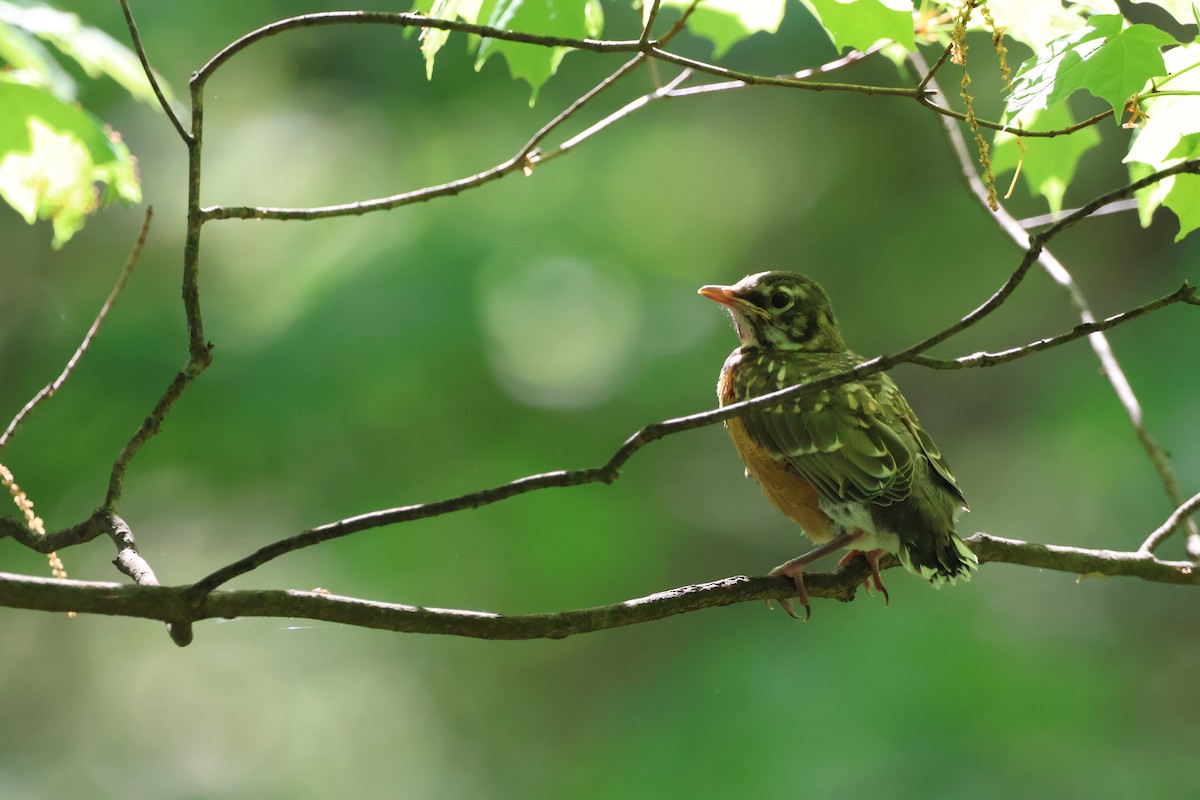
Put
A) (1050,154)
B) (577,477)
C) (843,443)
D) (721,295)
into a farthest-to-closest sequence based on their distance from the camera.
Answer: (721,295) → (843,443) → (1050,154) → (577,477)

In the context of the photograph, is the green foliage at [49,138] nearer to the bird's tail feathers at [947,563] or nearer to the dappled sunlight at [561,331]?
the bird's tail feathers at [947,563]

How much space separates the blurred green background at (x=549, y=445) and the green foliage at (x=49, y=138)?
2.42 metres

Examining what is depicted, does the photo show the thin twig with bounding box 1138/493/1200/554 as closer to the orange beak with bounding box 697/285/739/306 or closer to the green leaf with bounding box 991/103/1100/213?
the green leaf with bounding box 991/103/1100/213

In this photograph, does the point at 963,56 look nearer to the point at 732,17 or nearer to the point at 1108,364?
the point at 732,17

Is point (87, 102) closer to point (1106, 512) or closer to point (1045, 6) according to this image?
point (1045, 6)

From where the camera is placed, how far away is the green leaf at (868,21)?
1692 mm

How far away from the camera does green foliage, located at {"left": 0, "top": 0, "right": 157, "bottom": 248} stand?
1857 millimetres

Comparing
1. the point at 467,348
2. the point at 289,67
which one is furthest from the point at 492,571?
the point at 289,67

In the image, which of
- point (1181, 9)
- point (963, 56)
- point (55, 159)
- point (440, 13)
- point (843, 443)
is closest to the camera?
point (963, 56)

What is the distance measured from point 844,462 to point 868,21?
95 cm

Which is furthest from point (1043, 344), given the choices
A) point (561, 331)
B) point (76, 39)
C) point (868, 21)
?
point (561, 331)

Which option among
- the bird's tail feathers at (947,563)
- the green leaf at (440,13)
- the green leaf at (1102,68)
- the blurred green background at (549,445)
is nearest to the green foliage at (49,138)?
the green leaf at (440,13)

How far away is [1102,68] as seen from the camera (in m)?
1.43

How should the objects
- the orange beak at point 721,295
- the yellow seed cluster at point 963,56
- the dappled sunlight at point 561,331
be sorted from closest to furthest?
the yellow seed cluster at point 963,56 → the orange beak at point 721,295 → the dappled sunlight at point 561,331
